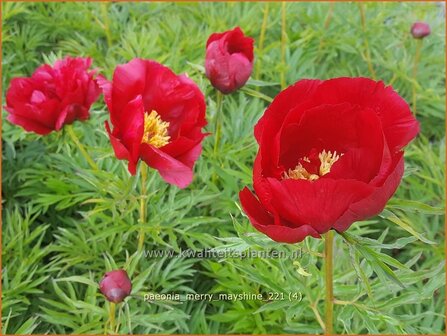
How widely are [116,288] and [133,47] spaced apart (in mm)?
645

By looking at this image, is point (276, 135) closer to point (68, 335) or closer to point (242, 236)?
point (242, 236)

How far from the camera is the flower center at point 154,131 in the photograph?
731 mm

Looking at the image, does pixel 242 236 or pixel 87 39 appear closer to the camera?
pixel 242 236

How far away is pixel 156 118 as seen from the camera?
2.44 ft

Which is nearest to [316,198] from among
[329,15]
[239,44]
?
[239,44]

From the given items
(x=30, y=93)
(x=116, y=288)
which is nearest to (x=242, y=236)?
(x=116, y=288)

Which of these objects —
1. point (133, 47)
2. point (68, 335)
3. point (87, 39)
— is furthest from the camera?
point (87, 39)

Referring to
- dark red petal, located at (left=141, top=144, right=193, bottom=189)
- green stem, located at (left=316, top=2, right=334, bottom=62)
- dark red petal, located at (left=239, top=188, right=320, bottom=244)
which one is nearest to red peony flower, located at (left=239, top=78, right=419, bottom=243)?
dark red petal, located at (left=239, top=188, right=320, bottom=244)

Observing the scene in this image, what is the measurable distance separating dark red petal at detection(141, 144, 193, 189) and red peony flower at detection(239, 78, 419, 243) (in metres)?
0.19

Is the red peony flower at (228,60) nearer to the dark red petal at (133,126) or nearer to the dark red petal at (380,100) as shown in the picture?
the dark red petal at (133,126)

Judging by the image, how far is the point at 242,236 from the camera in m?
0.53

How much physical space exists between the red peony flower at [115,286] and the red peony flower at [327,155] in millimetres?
237

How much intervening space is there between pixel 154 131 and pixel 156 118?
0.02 meters

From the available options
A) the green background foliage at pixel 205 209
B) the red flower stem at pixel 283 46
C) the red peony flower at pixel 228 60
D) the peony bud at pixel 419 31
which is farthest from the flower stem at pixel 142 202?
the peony bud at pixel 419 31
